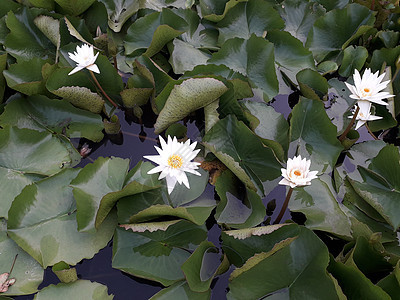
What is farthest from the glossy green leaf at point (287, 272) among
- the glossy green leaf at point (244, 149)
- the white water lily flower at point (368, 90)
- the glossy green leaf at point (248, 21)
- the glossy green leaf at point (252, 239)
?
the glossy green leaf at point (248, 21)

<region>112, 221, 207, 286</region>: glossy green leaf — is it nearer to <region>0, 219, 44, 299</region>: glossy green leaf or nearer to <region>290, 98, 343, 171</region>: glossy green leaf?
<region>0, 219, 44, 299</region>: glossy green leaf

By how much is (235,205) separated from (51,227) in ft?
2.20

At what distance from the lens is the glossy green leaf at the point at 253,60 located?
168 centimetres

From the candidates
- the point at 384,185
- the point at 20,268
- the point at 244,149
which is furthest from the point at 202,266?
the point at 384,185

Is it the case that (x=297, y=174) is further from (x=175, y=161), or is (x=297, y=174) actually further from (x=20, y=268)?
(x=20, y=268)

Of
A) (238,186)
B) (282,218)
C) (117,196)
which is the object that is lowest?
(282,218)

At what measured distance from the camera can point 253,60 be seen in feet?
5.65

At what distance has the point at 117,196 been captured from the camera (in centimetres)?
129

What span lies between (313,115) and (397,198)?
0.45 meters

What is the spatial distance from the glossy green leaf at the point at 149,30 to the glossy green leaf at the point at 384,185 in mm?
1054

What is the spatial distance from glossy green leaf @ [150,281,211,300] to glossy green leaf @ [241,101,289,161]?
1.98ft

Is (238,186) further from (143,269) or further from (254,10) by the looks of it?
(254,10)

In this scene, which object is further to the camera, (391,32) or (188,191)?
(391,32)

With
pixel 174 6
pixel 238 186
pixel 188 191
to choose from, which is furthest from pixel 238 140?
pixel 174 6
